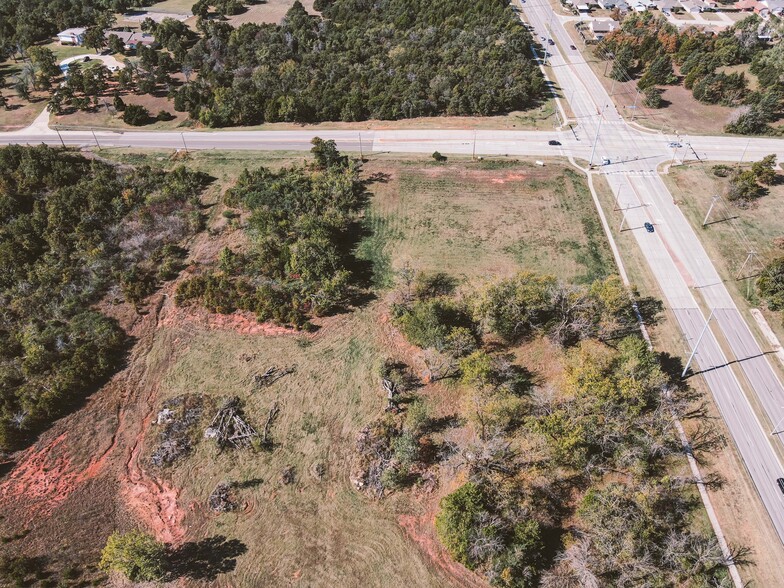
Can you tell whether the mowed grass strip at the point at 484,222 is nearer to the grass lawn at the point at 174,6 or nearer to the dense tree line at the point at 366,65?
the dense tree line at the point at 366,65

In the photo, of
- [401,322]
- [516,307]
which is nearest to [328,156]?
[401,322]

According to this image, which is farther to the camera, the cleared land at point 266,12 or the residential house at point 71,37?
the cleared land at point 266,12

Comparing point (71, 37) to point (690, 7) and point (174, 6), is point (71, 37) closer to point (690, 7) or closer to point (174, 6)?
point (174, 6)

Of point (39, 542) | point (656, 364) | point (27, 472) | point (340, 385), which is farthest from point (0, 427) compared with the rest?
point (656, 364)

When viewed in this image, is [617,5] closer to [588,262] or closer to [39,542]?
[588,262]

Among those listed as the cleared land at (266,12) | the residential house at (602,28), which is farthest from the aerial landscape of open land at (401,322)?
the cleared land at (266,12)

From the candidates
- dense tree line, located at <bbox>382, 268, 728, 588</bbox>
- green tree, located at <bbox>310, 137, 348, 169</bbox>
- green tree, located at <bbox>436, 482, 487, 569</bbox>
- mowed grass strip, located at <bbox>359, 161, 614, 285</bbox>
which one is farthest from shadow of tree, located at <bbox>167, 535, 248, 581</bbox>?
green tree, located at <bbox>310, 137, 348, 169</bbox>

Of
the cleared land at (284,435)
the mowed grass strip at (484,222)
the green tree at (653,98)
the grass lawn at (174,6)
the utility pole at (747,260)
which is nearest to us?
the cleared land at (284,435)
